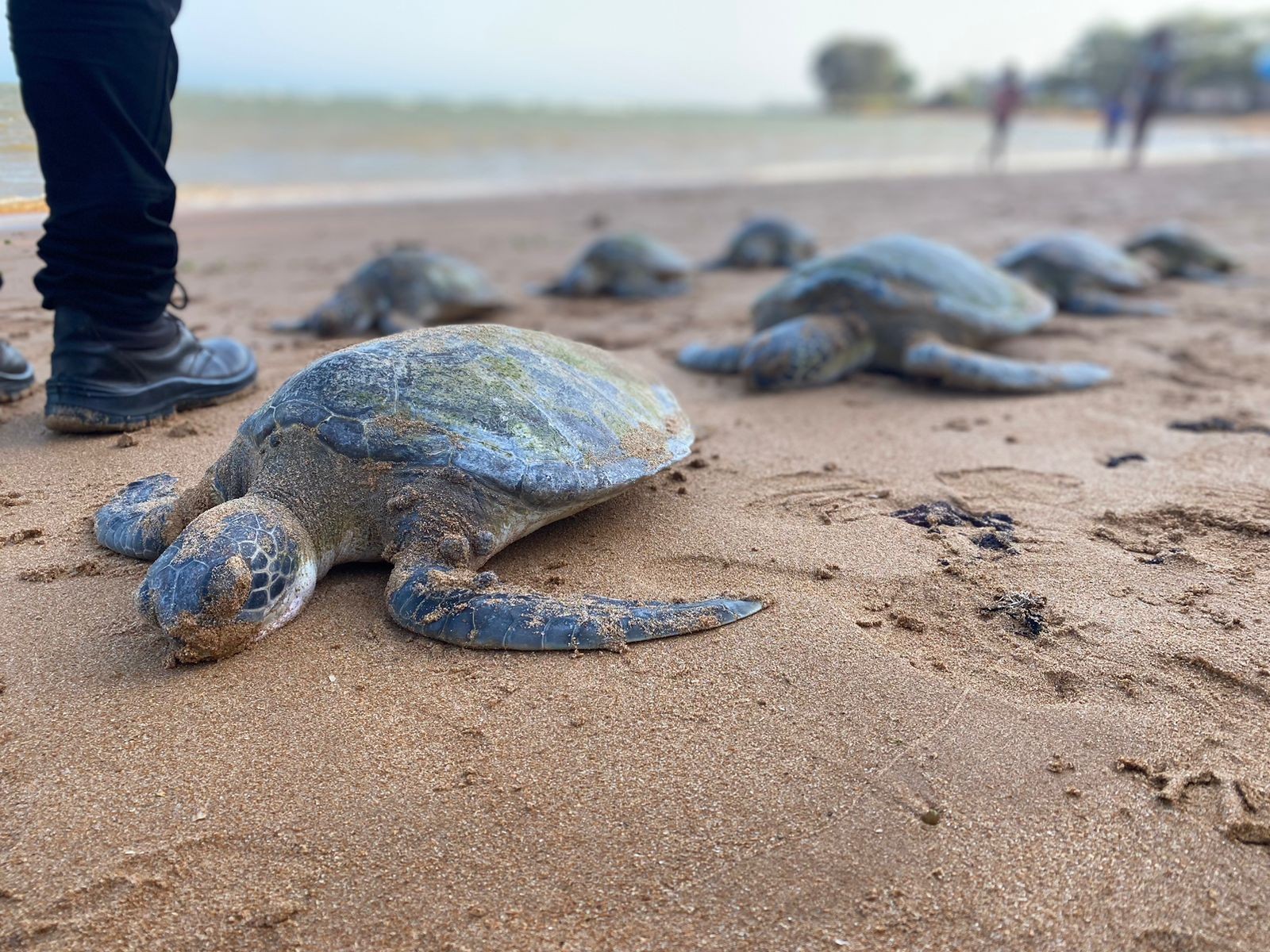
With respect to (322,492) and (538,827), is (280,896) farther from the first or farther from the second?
(322,492)

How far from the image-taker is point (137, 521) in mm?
2355

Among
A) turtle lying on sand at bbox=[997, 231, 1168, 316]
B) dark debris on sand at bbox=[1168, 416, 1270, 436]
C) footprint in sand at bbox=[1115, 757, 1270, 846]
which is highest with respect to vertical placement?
turtle lying on sand at bbox=[997, 231, 1168, 316]

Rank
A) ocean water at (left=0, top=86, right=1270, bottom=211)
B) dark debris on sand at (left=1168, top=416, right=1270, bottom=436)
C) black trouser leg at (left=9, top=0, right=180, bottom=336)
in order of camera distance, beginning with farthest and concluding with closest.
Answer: ocean water at (left=0, top=86, right=1270, bottom=211)
dark debris on sand at (left=1168, top=416, right=1270, bottom=436)
black trouser leg at (left=9, top=0, right=180, bottom=336)

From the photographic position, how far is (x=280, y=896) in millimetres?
1393

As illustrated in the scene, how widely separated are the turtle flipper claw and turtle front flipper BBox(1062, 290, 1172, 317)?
536cm

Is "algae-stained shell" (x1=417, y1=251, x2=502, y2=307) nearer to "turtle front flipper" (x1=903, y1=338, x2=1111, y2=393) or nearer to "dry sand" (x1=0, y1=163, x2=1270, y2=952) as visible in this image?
"dry sand" (x1=0, y1=163, x2=1270, y2=952)

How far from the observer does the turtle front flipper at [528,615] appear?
1974mm

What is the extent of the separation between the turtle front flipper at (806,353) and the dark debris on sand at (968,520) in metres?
1.36

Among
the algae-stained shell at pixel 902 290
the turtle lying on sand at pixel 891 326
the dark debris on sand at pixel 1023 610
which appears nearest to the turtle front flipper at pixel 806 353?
the turtle lying on sand at pixel 891 326

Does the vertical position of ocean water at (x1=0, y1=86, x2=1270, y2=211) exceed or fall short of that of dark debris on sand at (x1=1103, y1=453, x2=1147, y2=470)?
it exceeds it

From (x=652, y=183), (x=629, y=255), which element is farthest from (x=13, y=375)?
(x=652, y=183)

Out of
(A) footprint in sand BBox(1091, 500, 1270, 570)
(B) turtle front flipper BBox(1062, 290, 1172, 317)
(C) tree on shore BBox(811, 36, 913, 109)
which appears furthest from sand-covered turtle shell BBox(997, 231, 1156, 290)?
(C) tree on shore BBox(811, 36, 913, 109)

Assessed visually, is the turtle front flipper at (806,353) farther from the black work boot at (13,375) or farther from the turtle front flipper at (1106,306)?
the black work boot at (13,375)

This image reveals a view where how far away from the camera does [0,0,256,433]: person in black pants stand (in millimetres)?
2600
